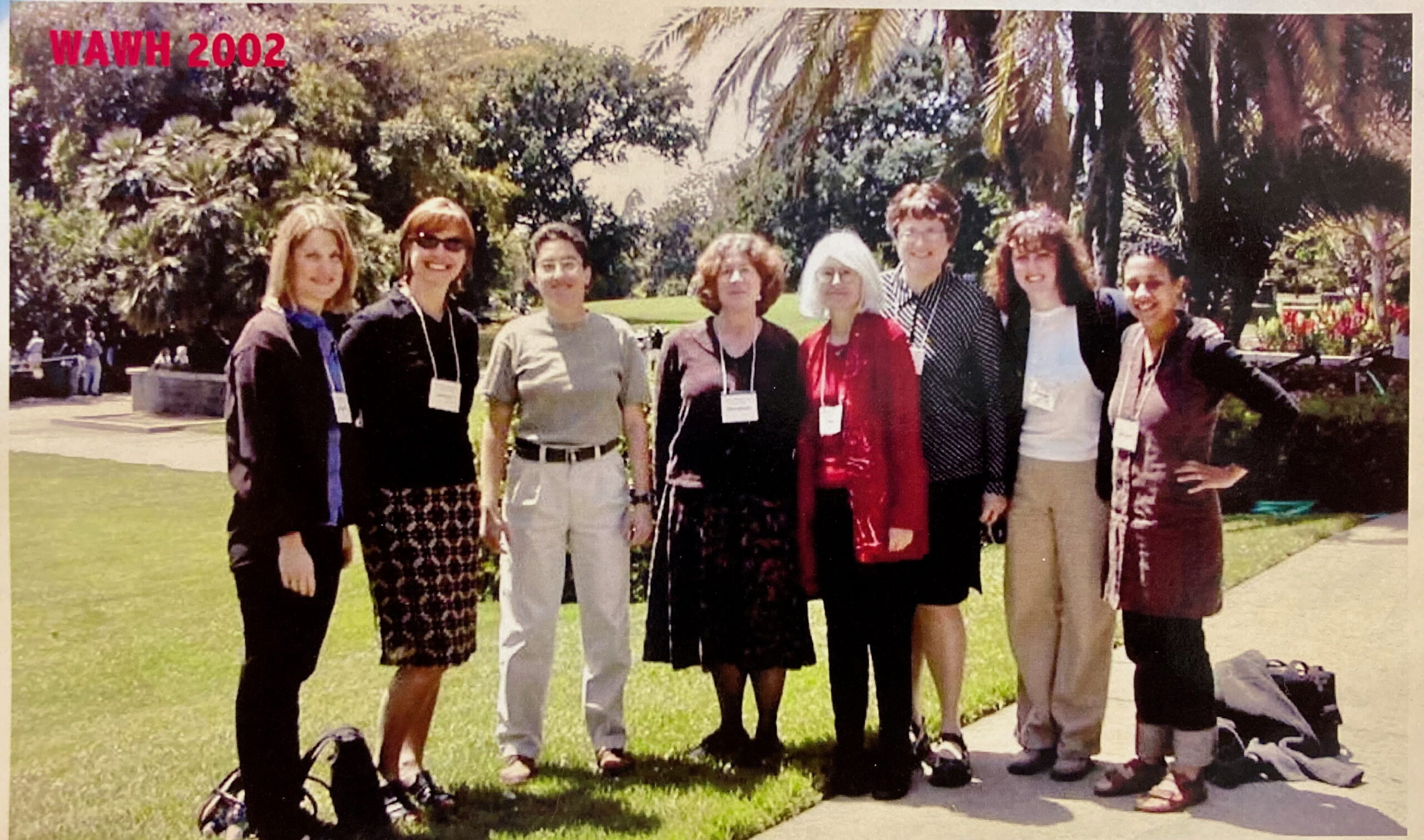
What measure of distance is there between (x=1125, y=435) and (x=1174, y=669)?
2.27ft

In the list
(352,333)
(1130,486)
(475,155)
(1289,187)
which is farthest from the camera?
(1289,187)

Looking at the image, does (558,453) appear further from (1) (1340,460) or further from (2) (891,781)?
(1) (1340,460)

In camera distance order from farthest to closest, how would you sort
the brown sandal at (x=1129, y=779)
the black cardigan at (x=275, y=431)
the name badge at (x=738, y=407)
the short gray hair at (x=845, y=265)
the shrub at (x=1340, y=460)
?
1. the shrub at (x=1340, y=460)
2. the brown sandal at (x=1129, y=779)
3. the short gray hair at (x=845, y=265)
4. the name badge at (x=738, y=407)
5. the black cardigan at (x=275, y=431)

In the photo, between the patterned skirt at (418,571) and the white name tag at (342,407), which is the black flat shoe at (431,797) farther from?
the white name tag at (342,407)

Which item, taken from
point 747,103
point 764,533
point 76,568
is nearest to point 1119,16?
point 747,103

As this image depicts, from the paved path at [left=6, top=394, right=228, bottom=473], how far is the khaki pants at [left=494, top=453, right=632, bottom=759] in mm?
998

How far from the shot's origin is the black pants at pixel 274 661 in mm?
2684

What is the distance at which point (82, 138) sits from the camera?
3236mm

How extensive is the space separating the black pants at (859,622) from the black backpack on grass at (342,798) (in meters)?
1.28

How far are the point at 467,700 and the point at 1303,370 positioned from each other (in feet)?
9.13

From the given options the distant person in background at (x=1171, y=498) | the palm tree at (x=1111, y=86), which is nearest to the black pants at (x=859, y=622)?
the distant person in background at (x=1171, y=498)

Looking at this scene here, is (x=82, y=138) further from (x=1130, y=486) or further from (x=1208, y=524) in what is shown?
(x=1208, y=524)

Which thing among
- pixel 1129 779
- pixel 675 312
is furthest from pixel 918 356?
pixel 1129 779
